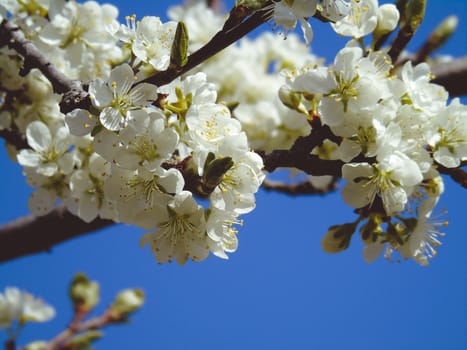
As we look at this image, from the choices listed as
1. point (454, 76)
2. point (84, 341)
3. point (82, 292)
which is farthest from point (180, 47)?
point (454, 76)

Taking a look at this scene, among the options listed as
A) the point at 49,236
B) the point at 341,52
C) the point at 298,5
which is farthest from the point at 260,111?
the point at 298,5

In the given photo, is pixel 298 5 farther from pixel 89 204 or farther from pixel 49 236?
pixel 49 236

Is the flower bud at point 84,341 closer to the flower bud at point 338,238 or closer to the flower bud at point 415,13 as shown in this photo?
the flower bud at point 338,238

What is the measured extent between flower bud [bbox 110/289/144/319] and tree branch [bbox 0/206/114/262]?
40 cm

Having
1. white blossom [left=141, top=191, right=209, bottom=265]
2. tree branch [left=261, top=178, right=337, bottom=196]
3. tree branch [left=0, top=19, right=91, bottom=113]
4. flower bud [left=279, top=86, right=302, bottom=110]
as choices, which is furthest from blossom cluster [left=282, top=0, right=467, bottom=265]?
tree branch [left=261, top=178, right=337, bottom=196]

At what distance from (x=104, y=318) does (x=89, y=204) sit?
127 cm

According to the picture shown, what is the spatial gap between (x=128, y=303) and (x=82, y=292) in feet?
0.79

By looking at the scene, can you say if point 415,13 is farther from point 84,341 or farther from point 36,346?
point 36,346

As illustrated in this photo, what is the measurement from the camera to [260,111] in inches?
134

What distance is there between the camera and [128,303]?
2.91 meters

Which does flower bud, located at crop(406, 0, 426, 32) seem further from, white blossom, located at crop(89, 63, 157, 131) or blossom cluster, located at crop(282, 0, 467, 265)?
white blossom, located at crop(89, 63, 157, 131)

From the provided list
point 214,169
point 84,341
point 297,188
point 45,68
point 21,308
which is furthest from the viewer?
point 297,188

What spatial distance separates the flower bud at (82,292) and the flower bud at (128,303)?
12 centimetres

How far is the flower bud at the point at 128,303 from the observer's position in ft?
9.54
